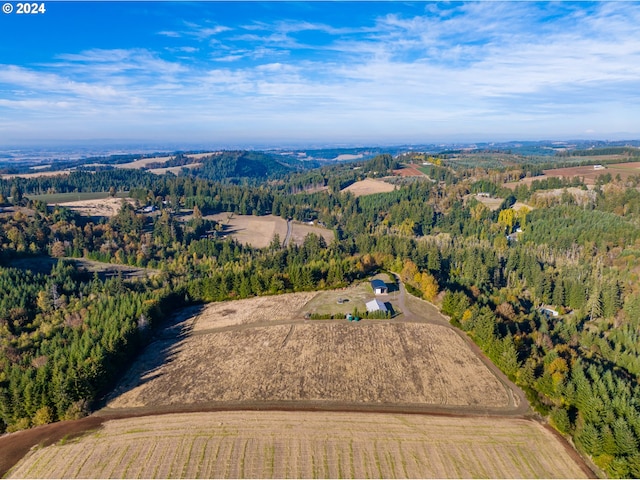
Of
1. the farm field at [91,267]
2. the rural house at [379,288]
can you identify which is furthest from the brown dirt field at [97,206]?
the rural house at [379,288]

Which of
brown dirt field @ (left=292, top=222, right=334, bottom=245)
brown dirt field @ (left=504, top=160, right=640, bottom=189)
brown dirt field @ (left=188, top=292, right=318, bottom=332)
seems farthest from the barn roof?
brown dirt field @ (left=504, top=160, right=640, bottom=189)

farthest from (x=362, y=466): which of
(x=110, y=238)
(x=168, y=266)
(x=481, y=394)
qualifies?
(x=110, y=238)

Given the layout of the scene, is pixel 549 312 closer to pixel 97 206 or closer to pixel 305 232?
pixel 305 232

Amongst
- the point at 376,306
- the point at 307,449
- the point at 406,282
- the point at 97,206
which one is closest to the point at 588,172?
the point at 406,282

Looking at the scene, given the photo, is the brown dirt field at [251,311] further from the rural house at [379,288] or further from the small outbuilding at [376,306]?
the small outbuilding at [376,306]

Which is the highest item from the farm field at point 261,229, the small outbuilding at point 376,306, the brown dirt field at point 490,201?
the brown dirt field at point 490,201

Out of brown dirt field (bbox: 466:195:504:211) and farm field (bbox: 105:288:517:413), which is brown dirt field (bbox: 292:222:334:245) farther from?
farm field (bbox: 105:288:517:413)
